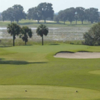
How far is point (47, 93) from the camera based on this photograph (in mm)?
22234

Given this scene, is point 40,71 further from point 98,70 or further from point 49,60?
point 49,60

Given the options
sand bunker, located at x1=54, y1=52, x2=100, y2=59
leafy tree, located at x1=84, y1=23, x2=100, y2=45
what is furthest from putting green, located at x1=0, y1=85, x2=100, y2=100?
leafy tree, located at x1=84, y1=23, x2=100, y2=45

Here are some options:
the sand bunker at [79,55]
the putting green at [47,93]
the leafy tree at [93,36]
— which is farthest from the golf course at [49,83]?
the leafy tree at [93,36]

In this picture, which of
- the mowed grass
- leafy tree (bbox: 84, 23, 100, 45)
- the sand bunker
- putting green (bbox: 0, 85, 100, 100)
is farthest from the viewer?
leafy tree (bbox: 84, 23, 100, 45)

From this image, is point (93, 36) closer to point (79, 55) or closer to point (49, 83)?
point (79, 55)

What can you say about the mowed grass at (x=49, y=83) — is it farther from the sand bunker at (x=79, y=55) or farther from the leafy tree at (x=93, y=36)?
the leafy tree at (x=93, y=36)

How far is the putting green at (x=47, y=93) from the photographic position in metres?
21.2

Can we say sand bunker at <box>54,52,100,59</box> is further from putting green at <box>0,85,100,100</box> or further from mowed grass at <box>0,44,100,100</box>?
putting green at <box>0,85,100,100</box>

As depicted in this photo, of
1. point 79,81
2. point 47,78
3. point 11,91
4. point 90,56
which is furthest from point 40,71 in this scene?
point 90,56

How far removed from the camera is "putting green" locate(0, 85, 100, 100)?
21172mm

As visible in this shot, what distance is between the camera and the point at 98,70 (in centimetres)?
3388

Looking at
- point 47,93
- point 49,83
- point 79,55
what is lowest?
point 79,55

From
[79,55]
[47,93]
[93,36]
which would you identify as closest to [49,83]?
[47,93]

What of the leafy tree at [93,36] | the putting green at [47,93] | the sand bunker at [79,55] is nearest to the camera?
the putting green at [47,93]
